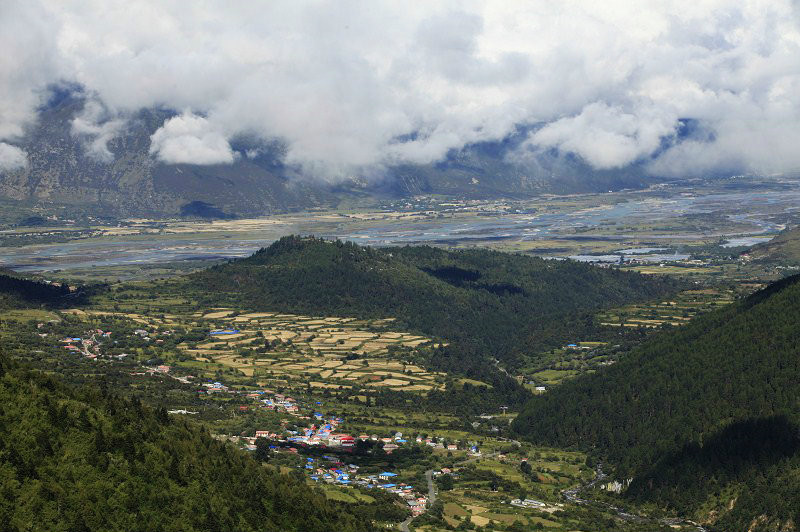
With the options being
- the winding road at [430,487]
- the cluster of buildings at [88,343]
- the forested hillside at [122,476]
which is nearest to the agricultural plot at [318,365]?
the cluster of buildings at [88,343]

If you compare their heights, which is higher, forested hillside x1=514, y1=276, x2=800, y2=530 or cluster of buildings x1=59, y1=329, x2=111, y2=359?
cluster of buildings x1=59, y1=329, x2=111, y2=359

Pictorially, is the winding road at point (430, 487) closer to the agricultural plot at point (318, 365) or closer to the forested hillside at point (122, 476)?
the forested hillside at point (122, 476)

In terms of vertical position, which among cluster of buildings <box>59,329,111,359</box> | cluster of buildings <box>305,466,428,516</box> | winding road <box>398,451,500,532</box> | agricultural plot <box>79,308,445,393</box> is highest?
cluster of buildings <box>59,329,111,359</box>

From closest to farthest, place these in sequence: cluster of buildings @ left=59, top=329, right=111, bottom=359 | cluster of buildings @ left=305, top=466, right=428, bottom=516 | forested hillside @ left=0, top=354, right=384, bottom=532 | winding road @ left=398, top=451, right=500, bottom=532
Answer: forested hillside @ left=0, top=354, right=384, bottom=532 < winding road @ left=398, top=451, right=500, bottom=532 < cluster of buildings @ left=305, top=466, right=428, bottom=516 < cluster of buildings @ left=59, top=329, right=111, bottom=359

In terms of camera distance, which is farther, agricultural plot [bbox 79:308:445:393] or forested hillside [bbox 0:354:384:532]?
agricultural plot [bbox 79:308:445:393]

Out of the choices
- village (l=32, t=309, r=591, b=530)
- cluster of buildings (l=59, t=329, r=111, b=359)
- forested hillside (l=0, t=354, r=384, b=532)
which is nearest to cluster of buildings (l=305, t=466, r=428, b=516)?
village (l=32, t=309, r=591, b=530)

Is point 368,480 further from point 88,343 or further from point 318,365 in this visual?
point 88,343

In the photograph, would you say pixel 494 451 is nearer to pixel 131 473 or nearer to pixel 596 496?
pixel 596 496

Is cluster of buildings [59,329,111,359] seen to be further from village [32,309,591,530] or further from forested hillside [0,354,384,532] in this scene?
forested hillside [0,354,384,532]
